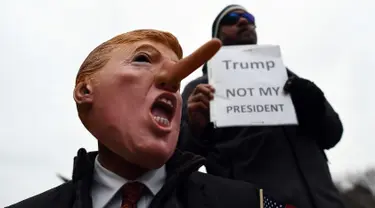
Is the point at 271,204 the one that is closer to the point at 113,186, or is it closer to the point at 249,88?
the point at 113,186

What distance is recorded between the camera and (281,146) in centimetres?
227

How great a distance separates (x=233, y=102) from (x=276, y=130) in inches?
11.4

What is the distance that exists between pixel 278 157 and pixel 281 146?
7 centimetres

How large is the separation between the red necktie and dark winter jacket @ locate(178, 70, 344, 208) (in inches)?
27.1

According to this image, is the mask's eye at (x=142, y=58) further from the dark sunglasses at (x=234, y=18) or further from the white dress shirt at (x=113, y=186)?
the dark sunglasses at (x=234, y=18)

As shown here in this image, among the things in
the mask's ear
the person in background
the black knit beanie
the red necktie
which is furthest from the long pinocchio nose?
the black knit beanie

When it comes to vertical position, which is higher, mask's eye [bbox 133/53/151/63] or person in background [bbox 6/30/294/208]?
mask's eye [bbox 133/53/151/63]

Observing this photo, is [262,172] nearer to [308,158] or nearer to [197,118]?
[308,158]

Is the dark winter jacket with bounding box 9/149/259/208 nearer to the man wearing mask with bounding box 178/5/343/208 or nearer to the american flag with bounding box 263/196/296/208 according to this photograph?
the american flag with bounding box 263/196/296/208

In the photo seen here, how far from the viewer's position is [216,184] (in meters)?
1.77

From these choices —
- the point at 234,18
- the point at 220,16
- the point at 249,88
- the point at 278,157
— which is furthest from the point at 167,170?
the point at 220,16

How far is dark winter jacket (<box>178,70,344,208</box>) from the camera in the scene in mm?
2090

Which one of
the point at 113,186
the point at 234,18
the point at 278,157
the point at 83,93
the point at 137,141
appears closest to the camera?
the point at 137,141

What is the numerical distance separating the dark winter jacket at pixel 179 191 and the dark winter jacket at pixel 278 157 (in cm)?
37
